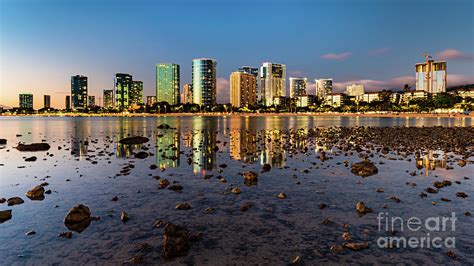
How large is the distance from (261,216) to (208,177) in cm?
715

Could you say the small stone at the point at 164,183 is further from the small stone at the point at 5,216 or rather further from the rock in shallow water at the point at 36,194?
the small stone at the point at 5,216

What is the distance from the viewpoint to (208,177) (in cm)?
1816

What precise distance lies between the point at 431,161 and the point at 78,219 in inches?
958

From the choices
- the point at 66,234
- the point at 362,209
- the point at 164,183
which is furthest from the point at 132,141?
the point at 362,209

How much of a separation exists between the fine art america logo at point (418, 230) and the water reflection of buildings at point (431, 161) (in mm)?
9364

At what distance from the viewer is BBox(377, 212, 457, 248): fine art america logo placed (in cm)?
923

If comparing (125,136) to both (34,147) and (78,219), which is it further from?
(78,219)

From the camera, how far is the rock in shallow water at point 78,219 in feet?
34.9

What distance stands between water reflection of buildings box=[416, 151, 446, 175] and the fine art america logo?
936 cm

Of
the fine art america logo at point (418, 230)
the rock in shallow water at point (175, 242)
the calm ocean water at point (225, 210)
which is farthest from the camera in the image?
the fine art america logo at point (418, 230)

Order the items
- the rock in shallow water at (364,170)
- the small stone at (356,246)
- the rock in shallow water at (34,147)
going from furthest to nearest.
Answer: the rock in shallow water at (34,147) → the rock in shallow water at (364,170) → the small stone at (356,246)

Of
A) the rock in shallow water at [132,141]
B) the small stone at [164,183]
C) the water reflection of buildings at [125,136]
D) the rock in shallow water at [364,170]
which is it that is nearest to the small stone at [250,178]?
the small stone at [164,183]

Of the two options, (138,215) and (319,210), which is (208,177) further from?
(319,210)

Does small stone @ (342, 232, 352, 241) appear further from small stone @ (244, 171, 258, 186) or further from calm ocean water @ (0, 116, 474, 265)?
small stone @ (244, 171, 258, 186)
